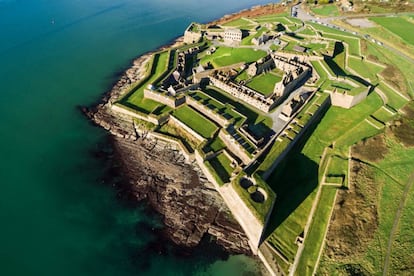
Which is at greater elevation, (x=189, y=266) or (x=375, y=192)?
(x=375, y=192)

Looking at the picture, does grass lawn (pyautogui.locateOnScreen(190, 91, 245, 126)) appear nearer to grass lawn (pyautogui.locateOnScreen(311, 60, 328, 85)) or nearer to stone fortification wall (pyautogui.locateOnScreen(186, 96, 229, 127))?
stone fortification wall (pyautogui.locateOnScreen(186, 96, 229, 127))

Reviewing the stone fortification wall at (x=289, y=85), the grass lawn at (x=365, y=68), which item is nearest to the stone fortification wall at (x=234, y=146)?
the stone fortification wall at (x=289, y=85)

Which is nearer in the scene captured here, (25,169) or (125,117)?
(25,169)

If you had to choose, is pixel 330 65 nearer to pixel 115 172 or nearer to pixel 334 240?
pixel 334 240

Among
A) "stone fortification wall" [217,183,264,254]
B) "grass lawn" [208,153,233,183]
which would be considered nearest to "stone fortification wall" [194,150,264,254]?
"stone fortification wall" [217,183,264,254]

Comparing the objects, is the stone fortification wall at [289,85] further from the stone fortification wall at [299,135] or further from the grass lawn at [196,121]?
the grass lawn at [196,121]

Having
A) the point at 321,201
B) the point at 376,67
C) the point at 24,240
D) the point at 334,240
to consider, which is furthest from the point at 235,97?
the point at 24,240
